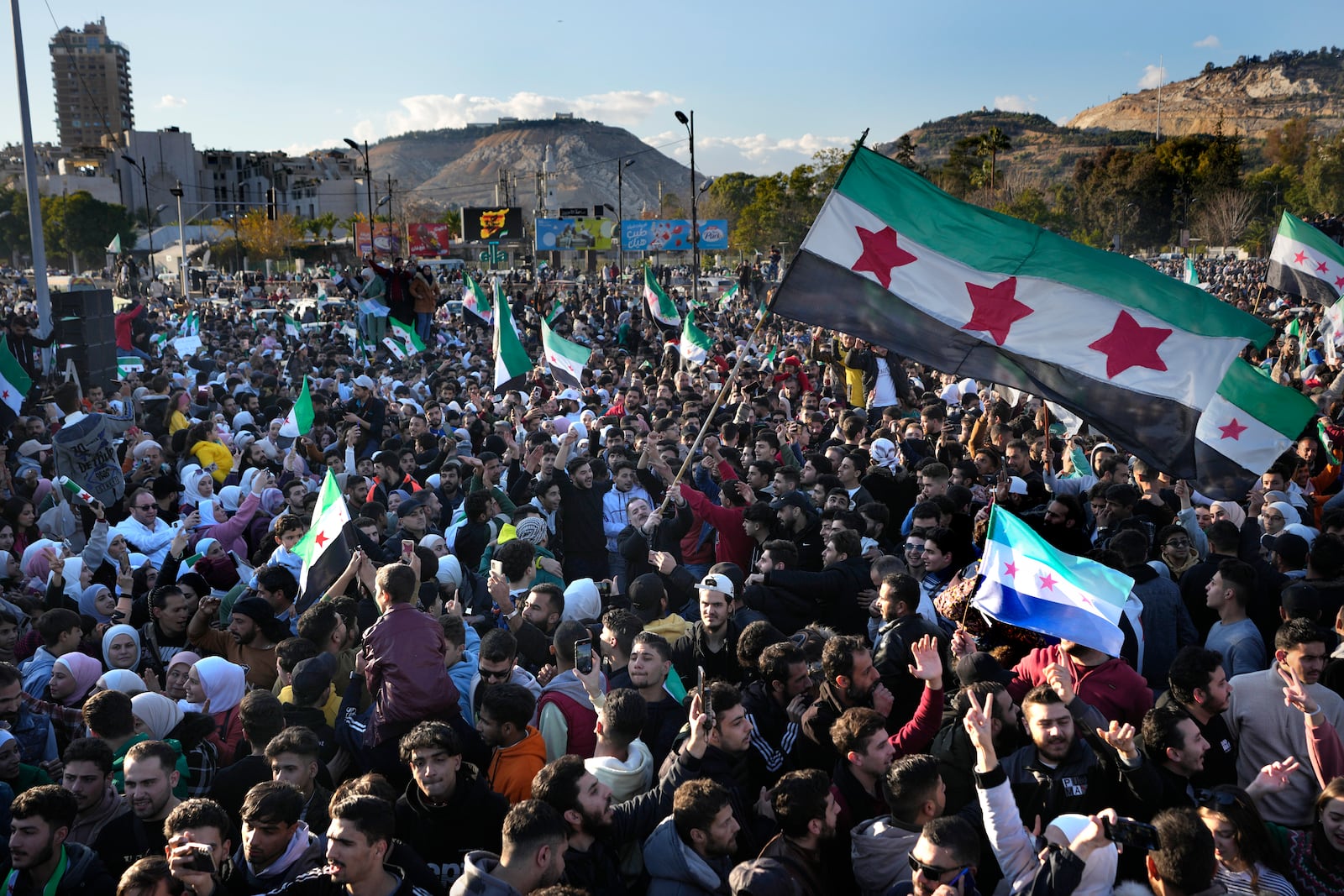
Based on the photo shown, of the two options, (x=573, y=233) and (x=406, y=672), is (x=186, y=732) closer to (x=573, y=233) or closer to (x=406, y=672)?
(x=406, y=672)

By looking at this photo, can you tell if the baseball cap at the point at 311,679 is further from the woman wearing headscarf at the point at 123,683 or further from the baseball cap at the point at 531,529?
the baseball cap at the point at 531,529

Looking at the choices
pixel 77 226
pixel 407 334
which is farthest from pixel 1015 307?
pixel 77 226

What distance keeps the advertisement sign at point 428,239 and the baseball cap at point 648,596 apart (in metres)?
76.2

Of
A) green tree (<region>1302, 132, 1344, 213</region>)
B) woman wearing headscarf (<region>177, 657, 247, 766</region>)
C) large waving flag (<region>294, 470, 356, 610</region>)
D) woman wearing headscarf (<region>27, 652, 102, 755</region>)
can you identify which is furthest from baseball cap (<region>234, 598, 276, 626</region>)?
green tree (<region>1302, 132, 1344, 213</region>)

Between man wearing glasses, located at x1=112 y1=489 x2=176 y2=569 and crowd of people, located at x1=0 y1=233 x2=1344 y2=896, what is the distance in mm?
20

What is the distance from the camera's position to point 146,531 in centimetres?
785

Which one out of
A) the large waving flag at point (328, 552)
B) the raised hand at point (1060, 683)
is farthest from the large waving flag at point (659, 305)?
the raised hand at point (1060, 683)

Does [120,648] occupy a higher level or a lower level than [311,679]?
lower

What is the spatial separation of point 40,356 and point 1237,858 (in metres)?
16.1

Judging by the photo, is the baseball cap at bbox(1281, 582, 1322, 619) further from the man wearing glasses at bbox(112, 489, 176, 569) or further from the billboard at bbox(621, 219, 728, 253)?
the billboard at bbox(621, 219, 728, 253)

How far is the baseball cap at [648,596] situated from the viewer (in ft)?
19.1

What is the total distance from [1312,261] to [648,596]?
10596 mm

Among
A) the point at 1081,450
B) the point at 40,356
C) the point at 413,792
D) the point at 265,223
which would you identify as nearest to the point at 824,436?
the point at 1081,450

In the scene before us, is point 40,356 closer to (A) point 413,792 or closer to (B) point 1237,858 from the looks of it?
(A) point 413,792
